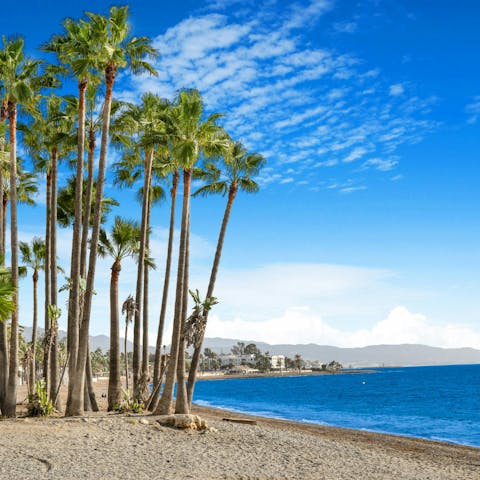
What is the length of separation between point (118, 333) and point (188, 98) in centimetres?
1192

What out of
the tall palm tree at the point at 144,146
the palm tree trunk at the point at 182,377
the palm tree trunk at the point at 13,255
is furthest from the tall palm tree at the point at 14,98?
the palm tree trunk at the point at 182,377

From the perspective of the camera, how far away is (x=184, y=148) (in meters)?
24.1

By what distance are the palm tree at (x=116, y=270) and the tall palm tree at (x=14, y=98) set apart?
5.06m

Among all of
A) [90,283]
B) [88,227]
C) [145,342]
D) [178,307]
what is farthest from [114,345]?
[90,283]

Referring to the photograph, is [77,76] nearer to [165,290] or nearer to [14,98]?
[14,98]

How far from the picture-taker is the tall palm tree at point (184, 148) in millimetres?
24281

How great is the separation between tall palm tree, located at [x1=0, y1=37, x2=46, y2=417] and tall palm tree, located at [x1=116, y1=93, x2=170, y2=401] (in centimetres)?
441

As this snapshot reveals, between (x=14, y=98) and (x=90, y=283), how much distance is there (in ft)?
28.1

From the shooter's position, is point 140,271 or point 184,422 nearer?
point 184,422

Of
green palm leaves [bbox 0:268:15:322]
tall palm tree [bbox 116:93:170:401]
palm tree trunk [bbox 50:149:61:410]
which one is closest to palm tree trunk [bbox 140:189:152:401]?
tall palm tree [bbox 116:93:170:401]

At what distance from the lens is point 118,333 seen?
28312 mm

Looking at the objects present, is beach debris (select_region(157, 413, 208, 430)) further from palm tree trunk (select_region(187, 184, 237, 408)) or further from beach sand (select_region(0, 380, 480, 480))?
palm tree trunk (select_region(187, 184, 237, 408))

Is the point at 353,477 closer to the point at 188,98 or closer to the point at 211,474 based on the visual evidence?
the point at 211,474

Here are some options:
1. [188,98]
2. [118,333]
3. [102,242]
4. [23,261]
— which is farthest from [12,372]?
[23,261]
